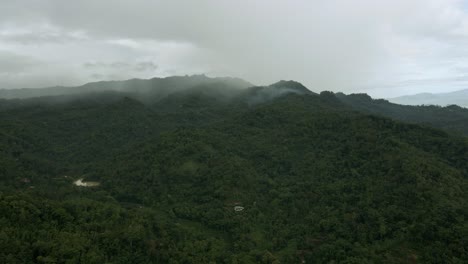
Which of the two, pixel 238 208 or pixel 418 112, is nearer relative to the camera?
pixel 238 208

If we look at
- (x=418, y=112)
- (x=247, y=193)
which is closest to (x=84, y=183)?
(x=247, y=193)

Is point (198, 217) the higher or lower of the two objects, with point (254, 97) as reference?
lower

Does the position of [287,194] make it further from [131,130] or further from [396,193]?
[131,130]

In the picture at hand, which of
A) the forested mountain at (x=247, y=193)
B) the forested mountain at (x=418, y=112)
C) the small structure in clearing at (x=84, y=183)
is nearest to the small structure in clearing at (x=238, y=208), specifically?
the forested mountain at (x=247, y=193)

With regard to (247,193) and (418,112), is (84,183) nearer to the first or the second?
(247,193)

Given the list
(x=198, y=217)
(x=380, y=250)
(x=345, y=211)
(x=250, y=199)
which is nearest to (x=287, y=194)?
(x=250, y=199)

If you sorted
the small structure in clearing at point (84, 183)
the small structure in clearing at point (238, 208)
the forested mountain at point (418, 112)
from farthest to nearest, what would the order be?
1. the forested mountain at point (418, 112)
2. the small structure in clearing at point (84, 183)
3. the small structure in clearing at point (238, 208)

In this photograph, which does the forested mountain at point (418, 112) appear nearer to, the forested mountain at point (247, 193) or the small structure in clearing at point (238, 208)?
the forested mountain at point (247, 193)

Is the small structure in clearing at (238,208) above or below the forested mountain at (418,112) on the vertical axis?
below

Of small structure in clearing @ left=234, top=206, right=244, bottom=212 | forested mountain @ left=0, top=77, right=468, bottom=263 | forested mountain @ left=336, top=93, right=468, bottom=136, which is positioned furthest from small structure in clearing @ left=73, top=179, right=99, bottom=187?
forested mountain @ left=336, top=93, right=468, bottom=136
